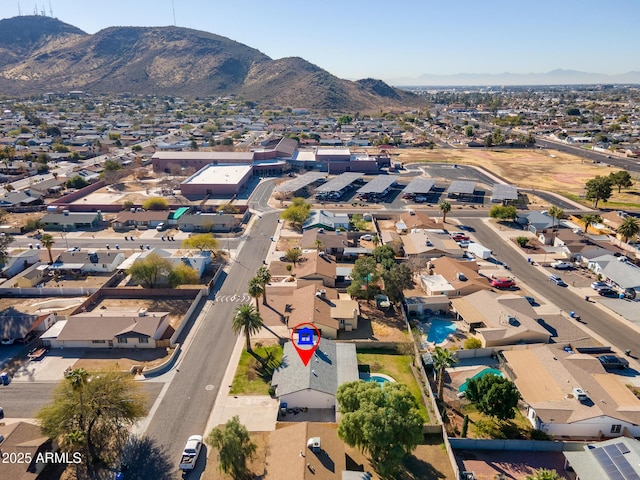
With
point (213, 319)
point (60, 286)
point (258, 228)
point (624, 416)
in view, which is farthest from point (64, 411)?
point (258, 228)

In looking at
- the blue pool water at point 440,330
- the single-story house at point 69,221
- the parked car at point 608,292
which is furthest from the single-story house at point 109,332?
the parked car at point 608,292

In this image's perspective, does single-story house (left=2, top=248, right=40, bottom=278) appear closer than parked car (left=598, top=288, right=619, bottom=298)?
No

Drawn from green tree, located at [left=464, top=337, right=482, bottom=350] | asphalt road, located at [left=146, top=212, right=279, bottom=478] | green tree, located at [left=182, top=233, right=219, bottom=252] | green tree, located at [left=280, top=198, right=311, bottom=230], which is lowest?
asphalt road, located at [left=146, top=212, right=279, bottom=478]

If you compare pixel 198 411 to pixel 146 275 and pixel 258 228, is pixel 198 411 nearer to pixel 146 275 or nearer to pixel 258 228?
pixel 146 275

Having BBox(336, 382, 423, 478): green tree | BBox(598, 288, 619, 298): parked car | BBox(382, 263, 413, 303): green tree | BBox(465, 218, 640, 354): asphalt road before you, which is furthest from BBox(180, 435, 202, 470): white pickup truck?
BBox(598, 288, 619, 298): parked car

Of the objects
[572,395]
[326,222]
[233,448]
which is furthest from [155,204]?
[572,395]

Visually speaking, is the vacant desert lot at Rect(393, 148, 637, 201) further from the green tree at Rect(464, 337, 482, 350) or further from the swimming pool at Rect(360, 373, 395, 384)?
the swimming pool at Rect(360, 373, 395, 384)

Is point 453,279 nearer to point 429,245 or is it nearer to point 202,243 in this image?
point 429,245

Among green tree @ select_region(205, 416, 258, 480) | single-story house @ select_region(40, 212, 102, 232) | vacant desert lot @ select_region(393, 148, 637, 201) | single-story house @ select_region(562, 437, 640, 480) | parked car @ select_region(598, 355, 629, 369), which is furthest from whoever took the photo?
vacant desert lot @ select_region(393, 148, 637, 201)
